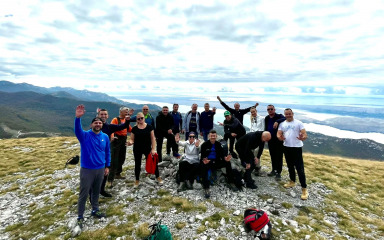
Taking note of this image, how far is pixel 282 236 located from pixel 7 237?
1215cm

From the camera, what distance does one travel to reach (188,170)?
1158 centimetres

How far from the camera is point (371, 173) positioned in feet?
61.8

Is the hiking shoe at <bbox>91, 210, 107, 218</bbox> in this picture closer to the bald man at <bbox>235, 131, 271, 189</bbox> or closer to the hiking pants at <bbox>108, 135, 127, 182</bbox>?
the hiking pants at <bbox>108, 135, 127, 182</bbox>

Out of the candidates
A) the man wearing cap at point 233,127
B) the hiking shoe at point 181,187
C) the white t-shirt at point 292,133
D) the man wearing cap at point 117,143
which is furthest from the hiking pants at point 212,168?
the man wearing cap at point 117,143

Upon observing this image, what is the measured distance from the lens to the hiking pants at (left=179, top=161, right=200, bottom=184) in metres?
11.4

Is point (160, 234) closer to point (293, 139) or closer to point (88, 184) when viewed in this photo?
point (88, 184)

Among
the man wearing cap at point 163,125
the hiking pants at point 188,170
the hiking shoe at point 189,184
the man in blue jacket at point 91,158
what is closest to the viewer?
the man in blue jacket at point 91,158

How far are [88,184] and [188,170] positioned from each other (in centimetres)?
559

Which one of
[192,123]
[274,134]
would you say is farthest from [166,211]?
[274,134]

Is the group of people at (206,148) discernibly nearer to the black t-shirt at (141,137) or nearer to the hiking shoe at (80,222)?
the black t-shirt at (141,137)

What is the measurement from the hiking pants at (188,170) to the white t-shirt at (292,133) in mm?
5622

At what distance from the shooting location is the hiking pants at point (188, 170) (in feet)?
37.5

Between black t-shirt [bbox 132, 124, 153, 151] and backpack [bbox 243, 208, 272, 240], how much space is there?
258 inches

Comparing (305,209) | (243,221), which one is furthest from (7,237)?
(305,209)
